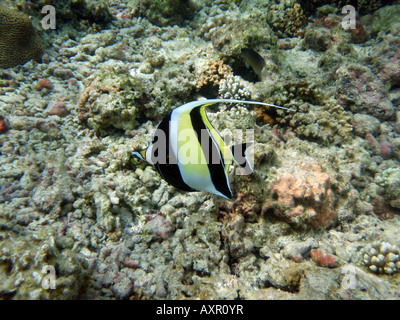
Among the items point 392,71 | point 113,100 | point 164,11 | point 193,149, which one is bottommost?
point 193,149

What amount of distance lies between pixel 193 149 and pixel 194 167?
0.36ft

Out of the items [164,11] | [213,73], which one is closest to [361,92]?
[213,73]

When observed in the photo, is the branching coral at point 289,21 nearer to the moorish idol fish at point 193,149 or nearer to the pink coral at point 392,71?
the pink coral at point 392,71

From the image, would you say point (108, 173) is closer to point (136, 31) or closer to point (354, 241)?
point (354, 241)

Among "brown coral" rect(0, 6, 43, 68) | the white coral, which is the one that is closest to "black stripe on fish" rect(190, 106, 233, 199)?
the white coral

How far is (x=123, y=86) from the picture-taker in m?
3.52

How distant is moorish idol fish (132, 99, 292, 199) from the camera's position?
1.29 metres

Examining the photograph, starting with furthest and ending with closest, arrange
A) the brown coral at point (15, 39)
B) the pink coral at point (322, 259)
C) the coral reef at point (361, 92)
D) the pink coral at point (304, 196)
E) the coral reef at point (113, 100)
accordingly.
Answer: the brown coral at point (15, 39)
the coral reef at point (361, 92)
the coral reef at point (113, 100)
the pink coral at point (304, 196)
the pink coral at point (322, 259)

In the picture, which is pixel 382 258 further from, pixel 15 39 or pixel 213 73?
pixel 15 39

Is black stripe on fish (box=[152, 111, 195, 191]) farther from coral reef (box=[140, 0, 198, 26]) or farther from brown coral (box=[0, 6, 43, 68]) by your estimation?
coral reef (box=[140, 0, 198, 26])

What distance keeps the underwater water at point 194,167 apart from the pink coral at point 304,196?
0.02 metres

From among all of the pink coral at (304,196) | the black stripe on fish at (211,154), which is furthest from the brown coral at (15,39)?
the pink coral at (304,196)

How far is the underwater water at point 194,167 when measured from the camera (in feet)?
7.29

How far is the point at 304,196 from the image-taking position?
2572 millimetres
